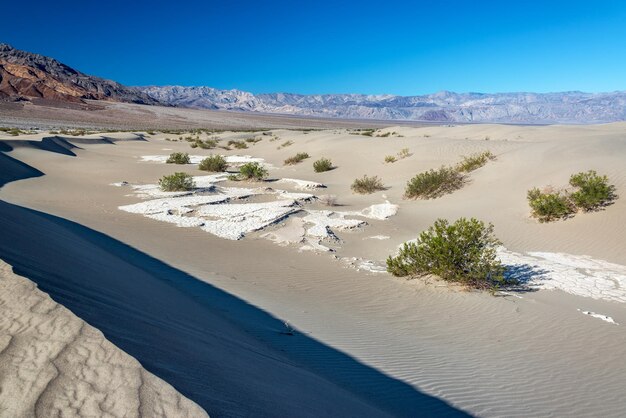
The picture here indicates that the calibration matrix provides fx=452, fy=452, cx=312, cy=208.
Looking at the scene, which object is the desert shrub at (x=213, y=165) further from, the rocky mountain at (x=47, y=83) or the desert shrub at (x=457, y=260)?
the rocky mountain at (x=47, y=83)

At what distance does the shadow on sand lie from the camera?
9.10ft

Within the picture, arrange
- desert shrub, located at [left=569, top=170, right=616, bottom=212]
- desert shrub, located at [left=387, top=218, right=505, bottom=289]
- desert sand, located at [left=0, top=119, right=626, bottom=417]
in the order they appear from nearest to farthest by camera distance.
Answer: desert sand, located at [left=0, top=119, right=626, bottom=417] < desert shrub, located at [left=387, top=218, right=505, bottom=289] < desert shrub, located at [left=569, top=170, right=616, bottom=212]

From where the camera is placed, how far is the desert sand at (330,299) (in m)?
3.58

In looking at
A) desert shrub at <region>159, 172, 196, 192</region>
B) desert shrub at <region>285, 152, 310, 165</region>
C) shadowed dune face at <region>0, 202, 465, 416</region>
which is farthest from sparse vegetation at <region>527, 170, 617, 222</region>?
desert shrub at <region>285, 152, 310, 165</region>

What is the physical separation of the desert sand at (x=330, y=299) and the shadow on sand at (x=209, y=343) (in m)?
0.02

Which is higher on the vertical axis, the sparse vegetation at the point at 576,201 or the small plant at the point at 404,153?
the small plant at the point at 404,153

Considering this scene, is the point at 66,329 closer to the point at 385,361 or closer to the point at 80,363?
the point at 80,363

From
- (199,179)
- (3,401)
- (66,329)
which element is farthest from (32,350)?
(199,179)

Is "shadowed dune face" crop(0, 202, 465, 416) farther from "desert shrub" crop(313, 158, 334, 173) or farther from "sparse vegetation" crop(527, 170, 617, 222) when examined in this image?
"desert shrub" crop(313, 158, 334, 173)

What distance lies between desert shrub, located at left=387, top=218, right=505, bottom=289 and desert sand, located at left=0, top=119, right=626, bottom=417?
11.3 inches

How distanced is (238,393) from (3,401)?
1197 mm

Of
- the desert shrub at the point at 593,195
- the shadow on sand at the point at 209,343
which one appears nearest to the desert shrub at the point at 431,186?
the desert shrub at the point at 593,195

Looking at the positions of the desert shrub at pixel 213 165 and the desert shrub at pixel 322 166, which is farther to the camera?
the desert shrub at pixel 322 166

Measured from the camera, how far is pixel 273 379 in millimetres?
3402
